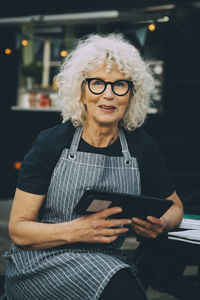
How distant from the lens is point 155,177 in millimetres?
1932

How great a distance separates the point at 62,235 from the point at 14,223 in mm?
233

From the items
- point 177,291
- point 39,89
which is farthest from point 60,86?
point 39,89

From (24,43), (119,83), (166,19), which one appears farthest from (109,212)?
(24,43)

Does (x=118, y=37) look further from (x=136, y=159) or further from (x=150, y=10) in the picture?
(x=150, y=10)

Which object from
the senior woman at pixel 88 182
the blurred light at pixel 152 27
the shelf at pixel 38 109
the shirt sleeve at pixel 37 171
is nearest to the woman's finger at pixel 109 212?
the senior woman at pixel 88 182

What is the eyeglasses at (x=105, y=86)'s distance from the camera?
1.85m

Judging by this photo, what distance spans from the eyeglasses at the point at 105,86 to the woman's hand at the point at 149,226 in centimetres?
60

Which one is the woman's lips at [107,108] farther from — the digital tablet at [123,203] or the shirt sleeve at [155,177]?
the digital tablet at [123,203]

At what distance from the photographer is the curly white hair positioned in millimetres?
1855

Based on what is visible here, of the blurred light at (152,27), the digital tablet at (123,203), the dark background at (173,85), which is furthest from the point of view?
the dark background at (173,85)

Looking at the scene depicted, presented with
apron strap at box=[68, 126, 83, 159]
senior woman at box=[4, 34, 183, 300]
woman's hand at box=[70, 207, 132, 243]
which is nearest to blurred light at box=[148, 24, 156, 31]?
senior woman at box=[4, 34, 183, 300]

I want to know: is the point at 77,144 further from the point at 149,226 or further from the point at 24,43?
the point at 24,43

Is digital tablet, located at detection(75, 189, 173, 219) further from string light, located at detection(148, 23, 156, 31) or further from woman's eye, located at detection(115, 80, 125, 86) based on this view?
string light, located at detection(148, 23, 156, 31)

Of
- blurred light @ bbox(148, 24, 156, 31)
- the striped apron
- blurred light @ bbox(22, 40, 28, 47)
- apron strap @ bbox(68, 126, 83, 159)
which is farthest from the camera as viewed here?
blurred light @ bbox(22, 40, 28, 47)
